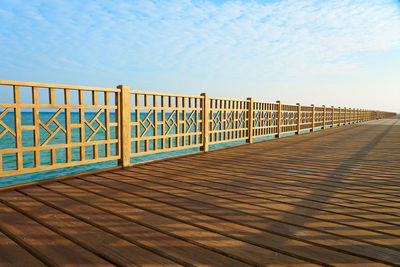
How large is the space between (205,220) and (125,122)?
2.57 m

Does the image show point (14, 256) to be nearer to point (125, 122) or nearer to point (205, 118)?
point (125, 122)

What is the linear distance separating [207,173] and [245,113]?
13.8 ft

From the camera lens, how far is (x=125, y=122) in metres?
4.27

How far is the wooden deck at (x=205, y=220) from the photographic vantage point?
1621mm

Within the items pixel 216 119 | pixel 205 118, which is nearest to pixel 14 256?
pixel 205 118

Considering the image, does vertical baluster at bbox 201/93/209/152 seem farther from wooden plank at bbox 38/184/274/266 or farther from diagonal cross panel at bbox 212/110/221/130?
wooden plank at bbox 38/184/274/266

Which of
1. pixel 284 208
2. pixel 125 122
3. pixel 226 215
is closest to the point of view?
pixel 226 215

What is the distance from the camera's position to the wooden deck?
1621 mm

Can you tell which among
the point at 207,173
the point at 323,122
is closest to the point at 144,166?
the point at 207,173

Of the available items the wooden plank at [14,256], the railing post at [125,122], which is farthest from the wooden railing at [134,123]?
the wooden plank at [14,256]

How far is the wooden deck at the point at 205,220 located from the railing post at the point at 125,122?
0.44 meters

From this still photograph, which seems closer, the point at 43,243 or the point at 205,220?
the point at 43,243

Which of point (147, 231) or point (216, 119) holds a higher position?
point (216, 119)

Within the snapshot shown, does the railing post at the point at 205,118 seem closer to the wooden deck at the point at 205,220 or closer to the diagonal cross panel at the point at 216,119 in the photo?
the diagonal cross panel at the point at 216,119
